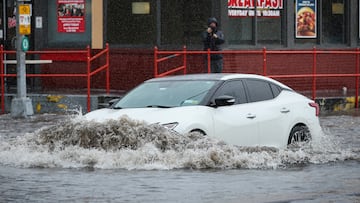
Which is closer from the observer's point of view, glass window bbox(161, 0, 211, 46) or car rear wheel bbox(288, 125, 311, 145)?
car rear wheel bbox(288, 125, 311, 145)

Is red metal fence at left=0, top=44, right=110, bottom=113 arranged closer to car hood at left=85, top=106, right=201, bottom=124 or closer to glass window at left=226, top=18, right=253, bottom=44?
glass window at left=226, top=18, right=253, bottom=44

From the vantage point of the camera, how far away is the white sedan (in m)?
14.1

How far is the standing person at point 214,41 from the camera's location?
Answer: 23.4 meters

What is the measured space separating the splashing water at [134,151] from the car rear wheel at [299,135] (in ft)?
2.23

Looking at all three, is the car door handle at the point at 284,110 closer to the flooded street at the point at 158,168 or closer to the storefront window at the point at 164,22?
the flooded street at the point at 158,168

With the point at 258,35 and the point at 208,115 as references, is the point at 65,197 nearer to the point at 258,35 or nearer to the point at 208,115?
the point at 208,115

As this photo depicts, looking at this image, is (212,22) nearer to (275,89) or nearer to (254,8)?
(254,8)

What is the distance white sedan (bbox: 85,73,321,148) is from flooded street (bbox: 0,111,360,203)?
0.25 m

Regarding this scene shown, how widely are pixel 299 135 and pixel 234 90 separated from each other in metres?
1.29

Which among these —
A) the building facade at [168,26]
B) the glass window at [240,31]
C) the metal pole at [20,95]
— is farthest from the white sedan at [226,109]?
the glass window at [240,31]

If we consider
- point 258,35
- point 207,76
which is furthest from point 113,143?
point 258,35

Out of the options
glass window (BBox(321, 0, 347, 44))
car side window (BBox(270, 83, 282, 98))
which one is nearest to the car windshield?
car side window (BBox(270, 83, 282, 98))

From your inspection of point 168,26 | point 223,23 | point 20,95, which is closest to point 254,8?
point 223,23

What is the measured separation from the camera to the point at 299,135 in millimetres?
15391
